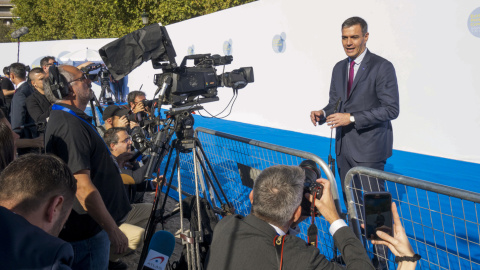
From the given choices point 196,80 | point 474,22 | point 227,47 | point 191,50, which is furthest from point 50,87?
point 191,50

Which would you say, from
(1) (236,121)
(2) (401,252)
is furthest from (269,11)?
(2) (401,252)

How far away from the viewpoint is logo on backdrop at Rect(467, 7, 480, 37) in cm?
620

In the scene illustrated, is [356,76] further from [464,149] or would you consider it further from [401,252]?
[464,149]

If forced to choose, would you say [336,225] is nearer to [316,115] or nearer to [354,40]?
[316,115]

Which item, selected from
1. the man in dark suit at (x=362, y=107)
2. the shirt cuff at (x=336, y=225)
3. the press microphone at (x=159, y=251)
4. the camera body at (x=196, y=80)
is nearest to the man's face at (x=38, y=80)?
the camera body at (x=196, y=80)

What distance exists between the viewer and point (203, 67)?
9.72 ft

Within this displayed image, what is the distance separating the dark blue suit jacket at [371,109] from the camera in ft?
10.1

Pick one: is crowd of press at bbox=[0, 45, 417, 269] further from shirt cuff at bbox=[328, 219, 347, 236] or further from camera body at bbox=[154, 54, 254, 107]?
camera body at bbox=[154, 54, 254, 107]

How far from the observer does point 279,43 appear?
10.4m

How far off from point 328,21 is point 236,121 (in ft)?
16.1

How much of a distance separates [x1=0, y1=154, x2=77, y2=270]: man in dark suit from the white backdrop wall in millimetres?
6716

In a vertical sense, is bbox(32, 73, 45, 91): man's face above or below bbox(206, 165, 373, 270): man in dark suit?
above

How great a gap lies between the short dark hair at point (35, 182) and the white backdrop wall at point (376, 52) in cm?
669

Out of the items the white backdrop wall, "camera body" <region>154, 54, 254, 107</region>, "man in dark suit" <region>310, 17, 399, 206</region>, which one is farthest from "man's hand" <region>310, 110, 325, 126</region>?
the white backdrop wall
